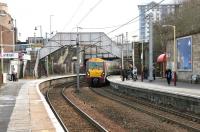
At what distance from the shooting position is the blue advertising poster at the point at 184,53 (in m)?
41.1

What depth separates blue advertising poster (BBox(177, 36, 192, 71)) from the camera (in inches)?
1618

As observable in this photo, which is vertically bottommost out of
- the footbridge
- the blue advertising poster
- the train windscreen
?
the train windscreen

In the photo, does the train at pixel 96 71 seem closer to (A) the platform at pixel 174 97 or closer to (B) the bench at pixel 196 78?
(A) the platform at pixel 174 97

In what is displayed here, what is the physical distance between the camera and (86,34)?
7838 centimetres

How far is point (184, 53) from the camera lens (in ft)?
140

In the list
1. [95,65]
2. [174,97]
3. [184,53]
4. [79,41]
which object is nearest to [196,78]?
[184,53]

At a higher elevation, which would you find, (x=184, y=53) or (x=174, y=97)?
(x=184, y=53)

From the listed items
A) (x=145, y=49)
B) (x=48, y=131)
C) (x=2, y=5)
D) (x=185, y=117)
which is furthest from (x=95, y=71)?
(x=2, y=5)

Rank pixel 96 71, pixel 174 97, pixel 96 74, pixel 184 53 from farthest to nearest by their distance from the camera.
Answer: pixel 96 71 < pixel 96 74 < pixel 184 53 < pixel 174 97

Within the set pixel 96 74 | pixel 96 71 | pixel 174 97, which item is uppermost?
pixel 96 71

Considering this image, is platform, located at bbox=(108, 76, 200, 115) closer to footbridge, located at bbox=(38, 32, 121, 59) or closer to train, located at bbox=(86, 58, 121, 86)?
train, located at bbox=(86, 58, 121, 86)

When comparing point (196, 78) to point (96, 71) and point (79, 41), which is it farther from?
point (79, 41)

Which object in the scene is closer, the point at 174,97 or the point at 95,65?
the point at 174,97

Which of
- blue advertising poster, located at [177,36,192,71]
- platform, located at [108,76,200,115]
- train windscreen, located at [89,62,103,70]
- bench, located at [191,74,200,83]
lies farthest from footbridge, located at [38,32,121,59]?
platform, located at [108,76,200,115]
